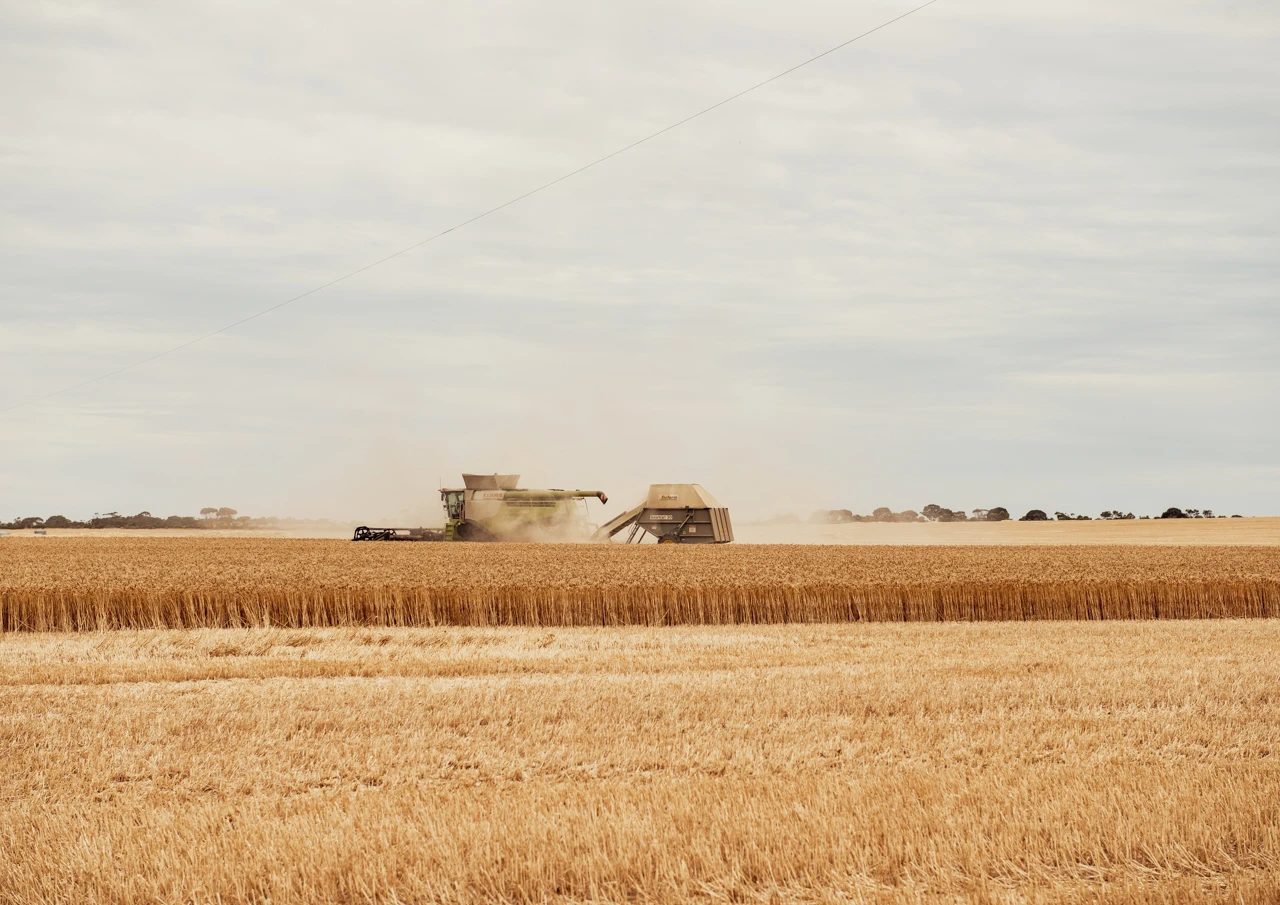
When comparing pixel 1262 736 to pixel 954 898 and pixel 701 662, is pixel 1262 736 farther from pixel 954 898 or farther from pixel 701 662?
pixel 701 662

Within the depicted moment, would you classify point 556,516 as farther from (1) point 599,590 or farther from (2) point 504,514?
(1) point 599,590

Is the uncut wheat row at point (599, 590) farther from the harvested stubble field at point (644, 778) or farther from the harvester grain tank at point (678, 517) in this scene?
the harvester grain tank at point (678, 517)

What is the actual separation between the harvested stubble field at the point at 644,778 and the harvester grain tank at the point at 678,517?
1036 inches

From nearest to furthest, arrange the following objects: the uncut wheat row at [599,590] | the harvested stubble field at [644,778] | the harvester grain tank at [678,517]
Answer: the harvested stubble field at [644,778] < the uncut wheat row at [599,590] < the harvester grain tank at [678,517]

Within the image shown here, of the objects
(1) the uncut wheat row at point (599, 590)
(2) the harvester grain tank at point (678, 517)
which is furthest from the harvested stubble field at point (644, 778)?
(2) the harvester grain tank at point (678, 517)

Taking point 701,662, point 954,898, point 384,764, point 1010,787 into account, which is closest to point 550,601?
point 701,662

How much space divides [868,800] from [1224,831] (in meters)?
2.01

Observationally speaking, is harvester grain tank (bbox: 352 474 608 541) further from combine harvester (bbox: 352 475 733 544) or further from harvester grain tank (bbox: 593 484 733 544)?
harvester grain tank (bbox: 593 484 733 544)

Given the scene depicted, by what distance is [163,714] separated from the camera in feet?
34.7

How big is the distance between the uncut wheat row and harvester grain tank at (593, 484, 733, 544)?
13255 millimetres

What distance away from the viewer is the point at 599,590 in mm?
21516

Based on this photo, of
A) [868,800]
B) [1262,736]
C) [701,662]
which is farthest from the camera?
[701,662]

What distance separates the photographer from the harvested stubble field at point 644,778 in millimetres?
5902

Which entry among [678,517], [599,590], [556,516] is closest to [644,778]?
[599,590]
